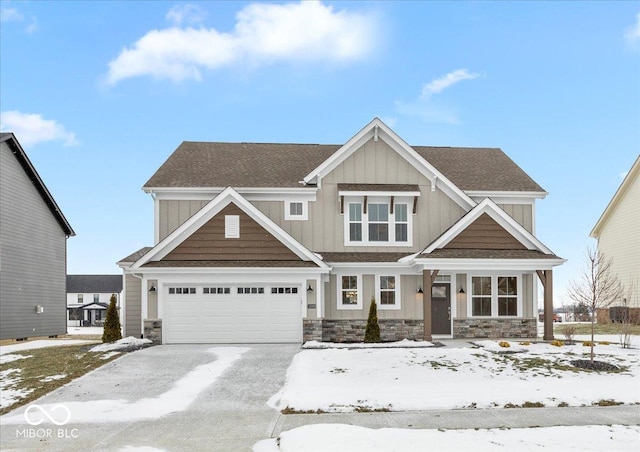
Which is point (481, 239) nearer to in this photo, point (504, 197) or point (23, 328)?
point (504, 197)

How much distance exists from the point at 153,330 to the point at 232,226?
4610mm

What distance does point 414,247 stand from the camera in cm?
2417

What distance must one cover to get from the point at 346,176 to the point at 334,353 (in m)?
8.65

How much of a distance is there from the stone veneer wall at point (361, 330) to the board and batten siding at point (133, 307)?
7.76 meters

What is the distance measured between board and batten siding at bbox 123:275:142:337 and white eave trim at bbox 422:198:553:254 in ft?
39.3

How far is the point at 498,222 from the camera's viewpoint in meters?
→ 22.5

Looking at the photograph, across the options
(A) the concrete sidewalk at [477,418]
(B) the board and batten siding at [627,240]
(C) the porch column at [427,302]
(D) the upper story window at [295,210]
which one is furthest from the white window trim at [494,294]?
(B) the board and batten siding at [627,240]

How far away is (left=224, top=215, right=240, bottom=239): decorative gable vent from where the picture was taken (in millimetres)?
21812

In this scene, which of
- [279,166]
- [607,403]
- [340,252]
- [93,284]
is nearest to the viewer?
[607,403]

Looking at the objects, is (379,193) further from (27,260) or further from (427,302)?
(27,260)

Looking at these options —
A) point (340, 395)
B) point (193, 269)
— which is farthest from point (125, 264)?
point (340, 395)

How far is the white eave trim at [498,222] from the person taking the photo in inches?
869

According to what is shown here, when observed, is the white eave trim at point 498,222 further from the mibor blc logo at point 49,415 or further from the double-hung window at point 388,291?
the mibor blc logo at point 49,415

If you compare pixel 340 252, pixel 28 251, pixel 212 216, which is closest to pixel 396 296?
pixel 340 252
